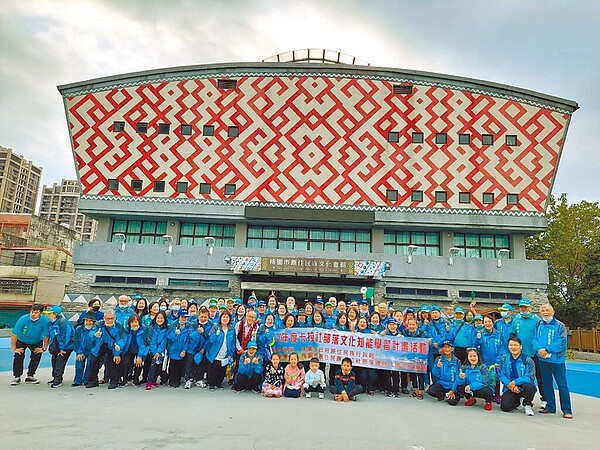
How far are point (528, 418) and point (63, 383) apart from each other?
26.6 ft

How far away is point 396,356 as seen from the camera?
8695 millimetres

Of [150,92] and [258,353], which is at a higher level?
[150,92]

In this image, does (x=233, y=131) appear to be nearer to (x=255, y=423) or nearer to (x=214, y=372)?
(x=214, y=372)

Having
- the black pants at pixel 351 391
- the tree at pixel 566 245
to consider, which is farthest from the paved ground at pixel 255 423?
the tree at pixel 566 245

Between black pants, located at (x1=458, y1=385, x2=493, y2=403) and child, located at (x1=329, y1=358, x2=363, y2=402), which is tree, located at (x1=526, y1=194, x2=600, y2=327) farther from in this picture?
child, located at (x1=329, y1=358, x2=363, y2=402)

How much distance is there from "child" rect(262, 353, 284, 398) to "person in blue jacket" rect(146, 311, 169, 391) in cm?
205

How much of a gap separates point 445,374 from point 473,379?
1.68 ft

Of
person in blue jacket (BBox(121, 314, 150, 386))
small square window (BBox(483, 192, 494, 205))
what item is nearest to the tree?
small square window (BBox(483, 192, 494, 205))

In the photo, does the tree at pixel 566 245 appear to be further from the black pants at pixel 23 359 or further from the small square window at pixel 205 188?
the black pants at pixel 23 359

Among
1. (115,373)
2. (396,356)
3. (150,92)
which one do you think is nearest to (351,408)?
(396,356)

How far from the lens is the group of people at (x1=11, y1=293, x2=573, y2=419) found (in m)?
7.72

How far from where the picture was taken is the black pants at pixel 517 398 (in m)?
7.14

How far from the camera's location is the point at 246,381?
27.4 ft

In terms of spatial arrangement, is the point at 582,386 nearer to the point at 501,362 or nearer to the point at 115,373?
the point at 501,362
